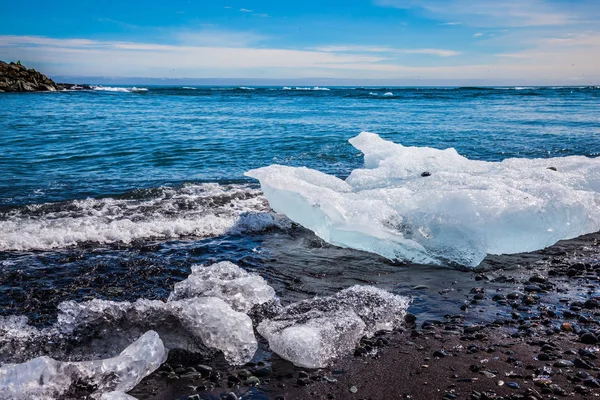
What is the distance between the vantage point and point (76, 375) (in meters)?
3.22

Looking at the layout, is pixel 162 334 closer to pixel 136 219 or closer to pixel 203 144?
pixel 136 219

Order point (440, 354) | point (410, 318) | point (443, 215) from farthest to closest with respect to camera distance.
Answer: point (443, 215) < point (410, 318) < point (440, 354)

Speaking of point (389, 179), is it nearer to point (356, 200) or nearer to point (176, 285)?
point (356, 200)

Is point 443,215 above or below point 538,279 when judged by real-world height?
above

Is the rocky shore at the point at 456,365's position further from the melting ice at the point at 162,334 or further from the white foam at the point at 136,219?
the white foam at the point at 136,219

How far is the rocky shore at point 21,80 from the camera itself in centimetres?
4709

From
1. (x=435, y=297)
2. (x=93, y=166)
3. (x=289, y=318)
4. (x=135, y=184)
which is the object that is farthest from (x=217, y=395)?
(x=93, y=166)

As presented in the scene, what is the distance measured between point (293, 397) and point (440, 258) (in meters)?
3.20

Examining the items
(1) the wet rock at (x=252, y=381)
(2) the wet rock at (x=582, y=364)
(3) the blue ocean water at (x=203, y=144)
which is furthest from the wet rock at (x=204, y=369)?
(3) the blue ocean water at (x=203, y=144)

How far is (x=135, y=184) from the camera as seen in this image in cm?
976

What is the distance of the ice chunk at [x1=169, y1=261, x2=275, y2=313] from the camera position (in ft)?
14.4

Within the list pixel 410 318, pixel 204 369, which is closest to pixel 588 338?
pixel 410 318

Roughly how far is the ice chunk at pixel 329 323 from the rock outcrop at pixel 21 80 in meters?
52.8

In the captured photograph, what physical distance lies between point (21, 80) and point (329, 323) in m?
54.4
